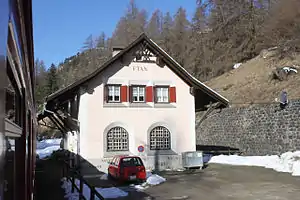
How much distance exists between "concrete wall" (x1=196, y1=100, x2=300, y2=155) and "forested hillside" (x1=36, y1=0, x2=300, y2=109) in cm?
1148

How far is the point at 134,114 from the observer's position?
20047 millimetres

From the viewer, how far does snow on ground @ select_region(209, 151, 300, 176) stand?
18553 mm

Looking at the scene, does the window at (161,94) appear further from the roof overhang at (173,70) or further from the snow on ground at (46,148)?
the snow on ground at (46,148)

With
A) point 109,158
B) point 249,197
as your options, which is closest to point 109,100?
point 109,158

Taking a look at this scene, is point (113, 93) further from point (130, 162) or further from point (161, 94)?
point (130, 162)

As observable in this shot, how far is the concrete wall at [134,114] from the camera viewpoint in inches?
754

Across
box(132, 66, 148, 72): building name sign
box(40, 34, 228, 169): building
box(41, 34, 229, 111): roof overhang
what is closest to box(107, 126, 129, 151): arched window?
box(40, 34, 228, 169): building

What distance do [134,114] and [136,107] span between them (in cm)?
42

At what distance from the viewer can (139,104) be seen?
2019cm

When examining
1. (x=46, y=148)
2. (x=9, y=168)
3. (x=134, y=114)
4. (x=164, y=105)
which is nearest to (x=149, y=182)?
(x=134, y=114)

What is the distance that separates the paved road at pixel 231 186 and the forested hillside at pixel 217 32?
2014 cm

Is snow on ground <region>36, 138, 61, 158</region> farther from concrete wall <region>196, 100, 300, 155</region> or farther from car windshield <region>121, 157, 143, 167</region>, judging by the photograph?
car windshield <region>121, 157, 143, 167</region>

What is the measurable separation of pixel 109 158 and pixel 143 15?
45701mm

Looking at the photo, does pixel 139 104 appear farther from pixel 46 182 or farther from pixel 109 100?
pixel 46 182
